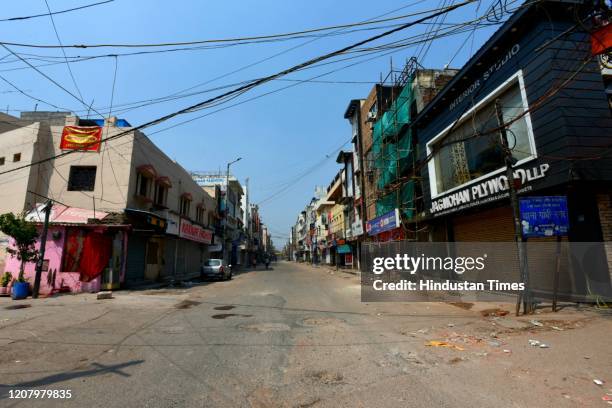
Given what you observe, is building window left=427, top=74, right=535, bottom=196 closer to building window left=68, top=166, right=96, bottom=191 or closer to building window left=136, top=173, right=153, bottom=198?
building window left=136, top=173, right=153, bottom=198

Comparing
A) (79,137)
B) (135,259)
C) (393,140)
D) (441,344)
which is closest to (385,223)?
(393,140)

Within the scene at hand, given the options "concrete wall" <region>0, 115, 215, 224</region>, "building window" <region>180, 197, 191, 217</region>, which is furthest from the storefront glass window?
"building window" <region>180, 197, 191, 217</region>

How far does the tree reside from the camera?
13.5 meters

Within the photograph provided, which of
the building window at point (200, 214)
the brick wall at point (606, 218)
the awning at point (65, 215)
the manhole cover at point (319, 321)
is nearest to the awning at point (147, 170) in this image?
the awning at point (65, 215)

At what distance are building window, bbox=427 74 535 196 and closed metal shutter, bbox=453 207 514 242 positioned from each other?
164cm

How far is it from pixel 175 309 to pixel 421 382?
9.05 metres

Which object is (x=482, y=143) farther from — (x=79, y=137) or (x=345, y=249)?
(x=345, y=249)

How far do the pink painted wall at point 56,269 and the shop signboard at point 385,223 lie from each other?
691 inches

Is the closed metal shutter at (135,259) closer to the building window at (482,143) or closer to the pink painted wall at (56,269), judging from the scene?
the pink painted wall at (56,269)

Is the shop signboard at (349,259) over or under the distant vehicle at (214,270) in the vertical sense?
over

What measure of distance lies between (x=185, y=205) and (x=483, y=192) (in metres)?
24.0

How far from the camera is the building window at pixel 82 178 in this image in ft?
60.0

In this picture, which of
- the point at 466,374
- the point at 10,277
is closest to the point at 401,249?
the point at 466,374

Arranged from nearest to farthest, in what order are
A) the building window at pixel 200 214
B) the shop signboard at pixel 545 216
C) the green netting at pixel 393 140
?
the shop signboard at pixel 545 216 < the green netting at pixel 393 140 < the building window at pixel 200 214
